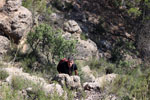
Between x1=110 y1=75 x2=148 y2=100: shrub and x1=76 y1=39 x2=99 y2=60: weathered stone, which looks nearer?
x1=110 y1=75 x2=148 y2=100: shrub

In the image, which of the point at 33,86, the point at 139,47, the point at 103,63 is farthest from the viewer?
the point at 139,47

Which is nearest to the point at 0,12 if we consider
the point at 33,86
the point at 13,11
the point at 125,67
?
the point at 13,11

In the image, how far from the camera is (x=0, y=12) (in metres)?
9.44

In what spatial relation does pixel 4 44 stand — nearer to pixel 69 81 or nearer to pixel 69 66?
pixel 69 66

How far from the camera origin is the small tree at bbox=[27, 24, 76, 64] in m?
8.70

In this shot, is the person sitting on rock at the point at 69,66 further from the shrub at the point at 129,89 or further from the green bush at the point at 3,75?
the green bush at the point at 3,75

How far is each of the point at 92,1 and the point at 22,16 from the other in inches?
331

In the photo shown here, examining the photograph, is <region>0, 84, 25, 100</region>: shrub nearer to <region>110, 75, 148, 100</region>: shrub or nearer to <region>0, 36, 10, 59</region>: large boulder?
<region>110, 75, 148, 100</region>: shrub

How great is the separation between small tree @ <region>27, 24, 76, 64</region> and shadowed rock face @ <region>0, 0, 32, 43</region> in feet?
1.83

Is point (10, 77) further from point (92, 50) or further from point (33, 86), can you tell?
point (92, 50)

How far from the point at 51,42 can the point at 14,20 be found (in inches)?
74.1

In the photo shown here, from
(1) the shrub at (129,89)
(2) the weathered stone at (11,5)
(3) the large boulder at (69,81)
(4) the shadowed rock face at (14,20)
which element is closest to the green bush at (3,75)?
(3) the large boulder at (69,81)

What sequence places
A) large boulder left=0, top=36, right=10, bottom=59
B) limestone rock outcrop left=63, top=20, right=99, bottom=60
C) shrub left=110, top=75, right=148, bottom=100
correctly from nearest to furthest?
shrub left=110, top=75, right=148, bottom=100, large boulder left=0, top=36, right=10, bottom=59, limestone rock outcrop left=63, top=20, right=99, bottom=60

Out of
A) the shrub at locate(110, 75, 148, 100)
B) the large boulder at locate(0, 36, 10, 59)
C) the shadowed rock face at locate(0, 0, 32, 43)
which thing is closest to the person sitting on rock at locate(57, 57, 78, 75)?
the shrub at locate(110, 75, 148, 100)
